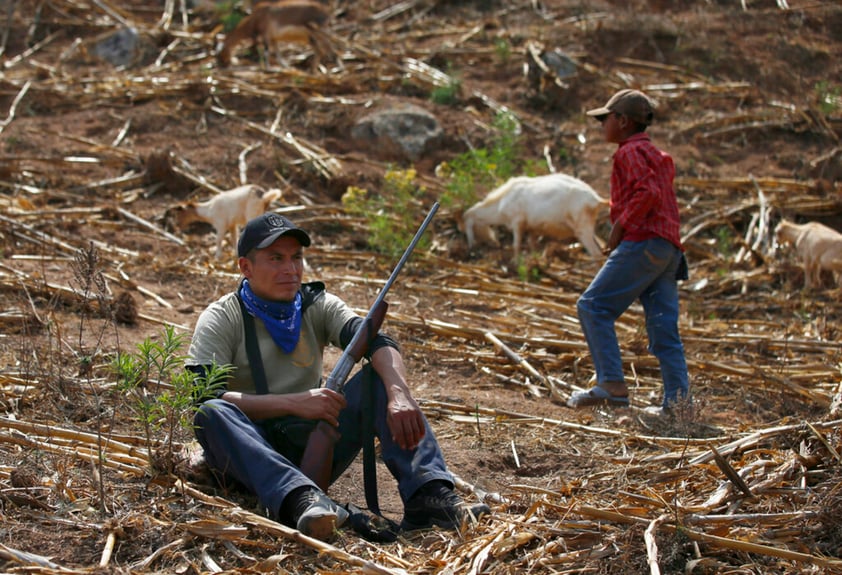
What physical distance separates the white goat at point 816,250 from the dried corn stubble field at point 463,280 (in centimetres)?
26

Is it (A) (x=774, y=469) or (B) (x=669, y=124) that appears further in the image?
(B) (x=669, y=124)

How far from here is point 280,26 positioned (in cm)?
1658

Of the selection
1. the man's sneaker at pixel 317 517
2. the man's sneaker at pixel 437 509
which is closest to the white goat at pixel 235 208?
the man's sneaker at pixel 437 509

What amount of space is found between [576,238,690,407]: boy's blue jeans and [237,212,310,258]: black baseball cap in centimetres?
265

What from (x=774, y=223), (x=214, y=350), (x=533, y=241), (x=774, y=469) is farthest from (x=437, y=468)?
(x=774, y=223)

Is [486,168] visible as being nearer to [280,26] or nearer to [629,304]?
[629,304]

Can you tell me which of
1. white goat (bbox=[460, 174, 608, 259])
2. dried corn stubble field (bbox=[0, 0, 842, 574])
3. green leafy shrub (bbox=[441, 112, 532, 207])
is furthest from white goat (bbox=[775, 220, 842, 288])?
green leafy shrub (bbox=[441, 112, 532, 207])

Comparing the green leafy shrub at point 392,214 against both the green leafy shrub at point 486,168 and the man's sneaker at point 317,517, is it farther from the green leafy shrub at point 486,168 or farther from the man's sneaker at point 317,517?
the man's sneaker at point 317,517

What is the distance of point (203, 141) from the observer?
13367 mm

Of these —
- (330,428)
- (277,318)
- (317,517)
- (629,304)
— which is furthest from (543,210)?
(317,517)

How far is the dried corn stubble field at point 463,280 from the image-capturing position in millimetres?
3670

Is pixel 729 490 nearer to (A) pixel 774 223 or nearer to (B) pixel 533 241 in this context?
(B) pixel 533 241

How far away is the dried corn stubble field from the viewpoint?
3.67 metres

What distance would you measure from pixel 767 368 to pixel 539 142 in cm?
698
